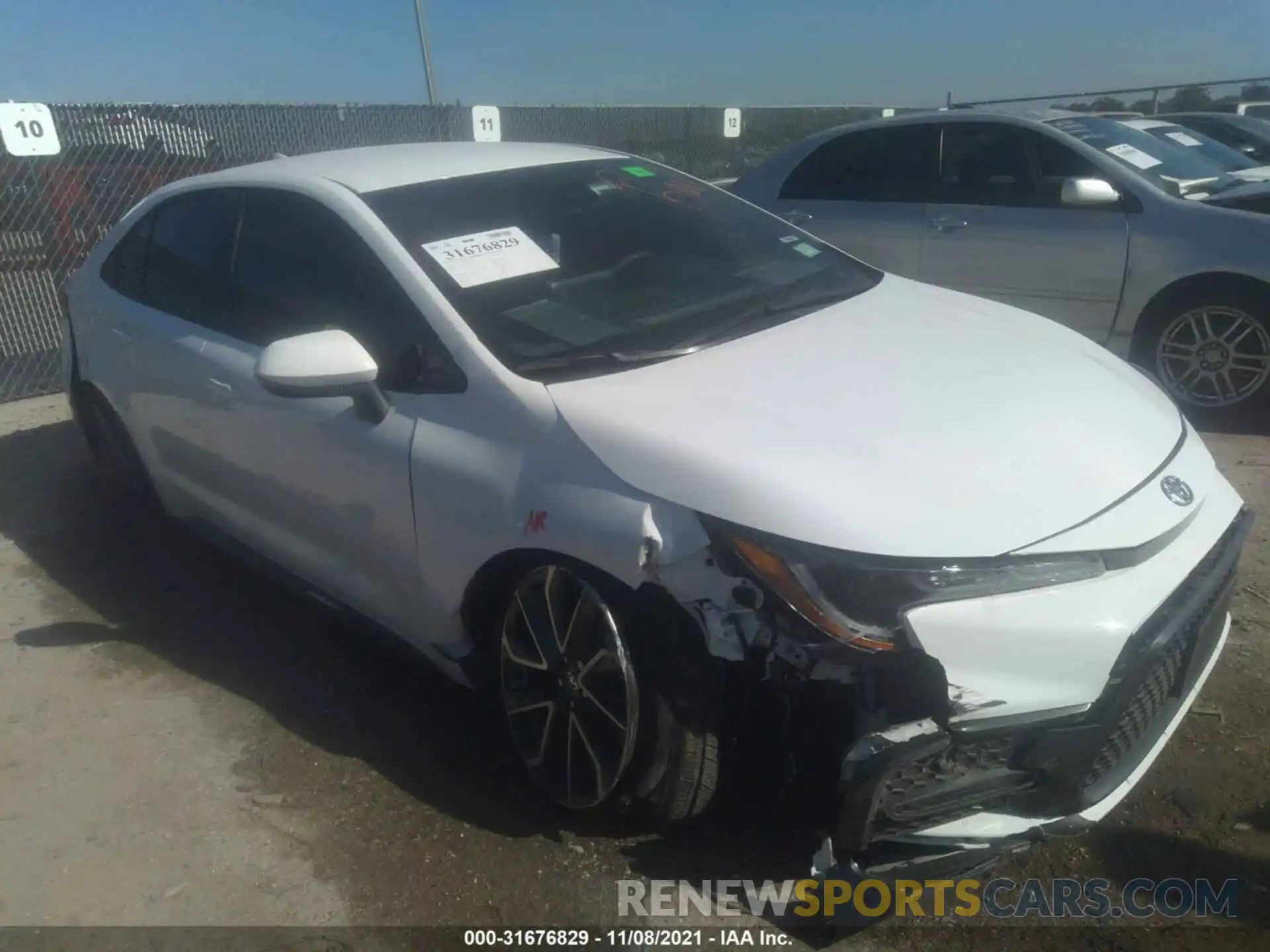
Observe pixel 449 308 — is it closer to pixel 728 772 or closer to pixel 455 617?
pixel 455 617

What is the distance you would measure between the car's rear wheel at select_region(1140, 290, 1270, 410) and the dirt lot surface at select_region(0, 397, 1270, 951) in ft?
4.61

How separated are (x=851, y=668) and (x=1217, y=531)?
1055 mm

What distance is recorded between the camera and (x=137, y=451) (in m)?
4.16

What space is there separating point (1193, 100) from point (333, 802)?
18.1 m

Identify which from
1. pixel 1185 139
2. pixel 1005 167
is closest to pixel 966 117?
pixel 1005 167

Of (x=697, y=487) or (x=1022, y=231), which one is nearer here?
(x=697, y=487)

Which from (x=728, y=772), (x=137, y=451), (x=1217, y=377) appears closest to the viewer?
(x=728, y=772)

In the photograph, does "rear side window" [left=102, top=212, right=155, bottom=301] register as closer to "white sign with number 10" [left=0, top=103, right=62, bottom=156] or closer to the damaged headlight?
the damaged headlight

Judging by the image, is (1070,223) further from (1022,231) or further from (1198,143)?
(1198,143)

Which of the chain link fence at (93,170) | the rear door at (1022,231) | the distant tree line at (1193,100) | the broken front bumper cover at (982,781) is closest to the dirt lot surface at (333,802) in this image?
the broken front bumper cover at (982,781)

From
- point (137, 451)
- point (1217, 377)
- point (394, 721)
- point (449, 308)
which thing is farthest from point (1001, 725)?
point (1217, 377)

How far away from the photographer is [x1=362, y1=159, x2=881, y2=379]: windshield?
2723 millimetres

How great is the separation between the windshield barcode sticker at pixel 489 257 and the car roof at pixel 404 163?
357 mm

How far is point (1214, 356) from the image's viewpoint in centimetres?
516
